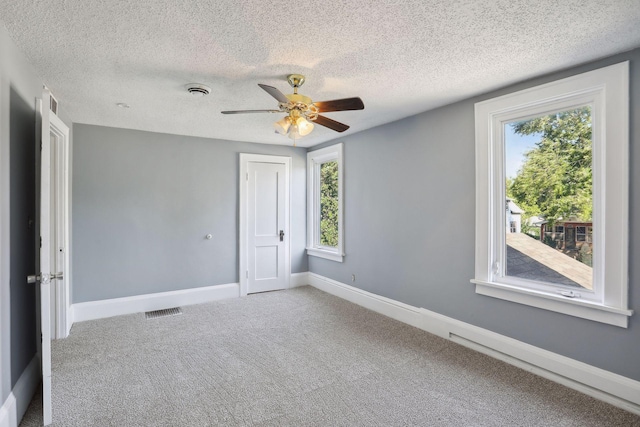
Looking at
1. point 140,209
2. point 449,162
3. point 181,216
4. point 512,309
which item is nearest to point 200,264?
point 181,216

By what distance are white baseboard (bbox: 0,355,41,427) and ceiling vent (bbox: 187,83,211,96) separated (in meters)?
2.37

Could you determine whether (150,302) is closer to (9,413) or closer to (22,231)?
(22,231)

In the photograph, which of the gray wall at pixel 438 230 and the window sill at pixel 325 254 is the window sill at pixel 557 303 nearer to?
the gray wall at pixel 438 230

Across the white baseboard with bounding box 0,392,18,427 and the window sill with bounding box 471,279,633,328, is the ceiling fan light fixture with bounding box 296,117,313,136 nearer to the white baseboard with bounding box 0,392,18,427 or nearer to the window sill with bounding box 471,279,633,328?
the window sill with bounding box 471,279,633,328

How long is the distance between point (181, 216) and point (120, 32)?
9.80 feet

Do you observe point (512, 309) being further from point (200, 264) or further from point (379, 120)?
point (200, 264)

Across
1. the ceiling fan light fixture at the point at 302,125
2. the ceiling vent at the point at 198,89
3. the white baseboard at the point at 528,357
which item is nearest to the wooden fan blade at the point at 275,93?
the ceiling fan light fixture at the point at 302,125

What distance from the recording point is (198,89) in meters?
2.78

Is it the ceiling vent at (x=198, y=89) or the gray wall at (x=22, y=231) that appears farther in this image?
the ceiling vent at (x=198, y=89)

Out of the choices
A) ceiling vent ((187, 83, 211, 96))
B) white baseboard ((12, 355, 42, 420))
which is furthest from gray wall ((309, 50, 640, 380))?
white baseboard ((12, 355, 42, 420))

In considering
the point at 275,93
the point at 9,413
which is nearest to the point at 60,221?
the point at 9,413

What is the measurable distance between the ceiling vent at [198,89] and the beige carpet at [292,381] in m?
2.35

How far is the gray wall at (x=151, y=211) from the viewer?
4020 millimetres

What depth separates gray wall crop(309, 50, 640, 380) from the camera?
7.36ft
